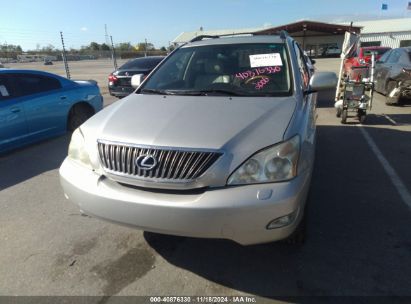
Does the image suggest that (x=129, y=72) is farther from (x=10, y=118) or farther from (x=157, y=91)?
(x=157, y=91)

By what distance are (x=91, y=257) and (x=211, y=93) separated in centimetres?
184

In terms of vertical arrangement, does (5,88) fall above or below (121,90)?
above

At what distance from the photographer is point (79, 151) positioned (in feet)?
9.30

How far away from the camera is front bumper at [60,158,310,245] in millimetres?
2215

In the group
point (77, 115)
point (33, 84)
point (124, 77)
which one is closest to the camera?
point (33, 84)

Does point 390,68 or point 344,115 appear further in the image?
point 390,68

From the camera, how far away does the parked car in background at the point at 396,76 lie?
901 cm

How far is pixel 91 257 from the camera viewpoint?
2.99 metres

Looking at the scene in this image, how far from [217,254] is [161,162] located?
1.10m

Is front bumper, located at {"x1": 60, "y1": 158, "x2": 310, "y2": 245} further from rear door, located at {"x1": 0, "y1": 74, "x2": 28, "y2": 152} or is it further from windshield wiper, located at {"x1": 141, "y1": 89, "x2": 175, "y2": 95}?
rear door, located at {"x1": 0, "y1": 74, "x2": 28, "y2": 152}

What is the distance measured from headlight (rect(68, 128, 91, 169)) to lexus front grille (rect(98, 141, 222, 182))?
0.36 m

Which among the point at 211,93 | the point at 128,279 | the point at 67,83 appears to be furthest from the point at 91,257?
the point at 67,83

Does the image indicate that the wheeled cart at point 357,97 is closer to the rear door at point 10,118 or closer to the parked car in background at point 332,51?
the rear door at point 10,118

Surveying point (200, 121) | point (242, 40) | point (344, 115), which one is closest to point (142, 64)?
point (344, 115)
